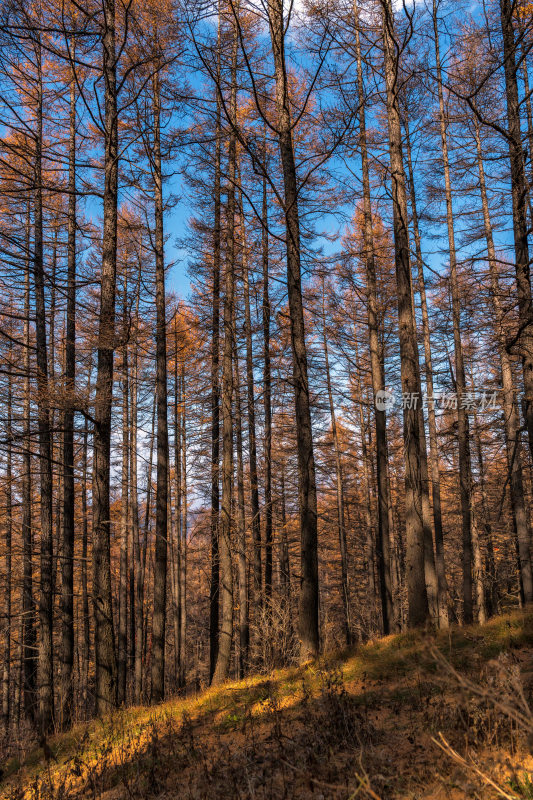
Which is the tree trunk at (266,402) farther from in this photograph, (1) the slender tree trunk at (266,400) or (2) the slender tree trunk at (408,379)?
(2) the slender tree trunk at (408,379)

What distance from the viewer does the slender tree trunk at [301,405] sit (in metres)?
6.79

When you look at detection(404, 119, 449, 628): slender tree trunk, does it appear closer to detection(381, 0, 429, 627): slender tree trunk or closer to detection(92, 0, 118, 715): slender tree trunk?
detection(381, 0, 429, 627): slender tree trunk

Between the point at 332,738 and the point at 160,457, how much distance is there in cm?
724

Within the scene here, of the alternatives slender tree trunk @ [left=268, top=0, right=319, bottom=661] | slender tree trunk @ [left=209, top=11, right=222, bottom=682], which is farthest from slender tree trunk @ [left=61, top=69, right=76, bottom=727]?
slender tree trunk @ [left=268, top=0, right=319, bottom=661]

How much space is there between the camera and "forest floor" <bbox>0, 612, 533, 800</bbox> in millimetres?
3176

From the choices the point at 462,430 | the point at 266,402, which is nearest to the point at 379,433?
the point at 462,430

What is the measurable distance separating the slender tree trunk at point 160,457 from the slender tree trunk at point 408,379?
→ 4749mm

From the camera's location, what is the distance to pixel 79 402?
6.75 meters

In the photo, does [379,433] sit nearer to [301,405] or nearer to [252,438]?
[252,438]

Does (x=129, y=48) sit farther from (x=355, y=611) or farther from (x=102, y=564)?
(x=355, y=611)

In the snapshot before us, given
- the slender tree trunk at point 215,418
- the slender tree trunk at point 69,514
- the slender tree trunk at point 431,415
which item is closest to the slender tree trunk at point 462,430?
the slender tree trunk at point 431,415

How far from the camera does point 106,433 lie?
288 inches

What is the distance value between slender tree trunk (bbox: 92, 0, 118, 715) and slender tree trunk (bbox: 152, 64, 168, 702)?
2.13m

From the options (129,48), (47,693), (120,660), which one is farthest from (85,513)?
(129,48)
